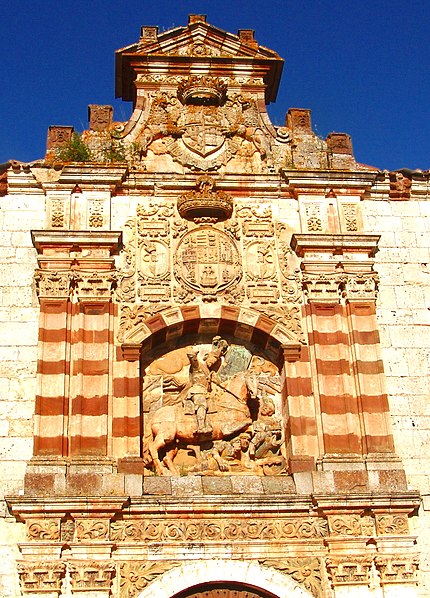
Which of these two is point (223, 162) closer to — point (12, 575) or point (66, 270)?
point (66, 270)

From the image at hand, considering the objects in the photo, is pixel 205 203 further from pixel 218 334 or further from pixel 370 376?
pixel 370 376

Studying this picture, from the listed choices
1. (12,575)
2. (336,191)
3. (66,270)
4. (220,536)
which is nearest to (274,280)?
(336,191)

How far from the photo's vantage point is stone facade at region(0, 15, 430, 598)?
11.8 m

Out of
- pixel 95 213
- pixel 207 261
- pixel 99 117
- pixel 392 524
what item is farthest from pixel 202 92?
pixel 392 524

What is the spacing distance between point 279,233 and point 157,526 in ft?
15.7

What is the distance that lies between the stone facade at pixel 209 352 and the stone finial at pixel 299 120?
0.12ft

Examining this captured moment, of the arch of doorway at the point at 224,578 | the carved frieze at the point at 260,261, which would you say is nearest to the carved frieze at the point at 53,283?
the carved frieze at the point at 260,261

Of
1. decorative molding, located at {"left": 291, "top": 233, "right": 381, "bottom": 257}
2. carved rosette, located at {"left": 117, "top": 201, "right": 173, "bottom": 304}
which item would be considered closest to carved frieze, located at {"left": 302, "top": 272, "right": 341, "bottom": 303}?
decorative molding, located at {"left": 291, "top": 233, "right": 381, "bottom": 257}

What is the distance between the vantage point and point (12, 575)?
1152 centimetres

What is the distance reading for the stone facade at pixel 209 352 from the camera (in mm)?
11766

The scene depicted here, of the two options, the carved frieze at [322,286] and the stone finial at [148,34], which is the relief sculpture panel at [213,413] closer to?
the carved frieze at [322,286]

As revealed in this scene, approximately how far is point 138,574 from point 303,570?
2.02 metres

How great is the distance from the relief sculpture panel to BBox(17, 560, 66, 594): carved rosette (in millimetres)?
1897

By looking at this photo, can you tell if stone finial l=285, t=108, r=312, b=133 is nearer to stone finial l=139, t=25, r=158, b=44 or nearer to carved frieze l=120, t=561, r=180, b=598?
stone finial l=139, t=25, r=158, b=44
